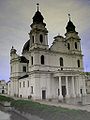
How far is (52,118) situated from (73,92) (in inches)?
788

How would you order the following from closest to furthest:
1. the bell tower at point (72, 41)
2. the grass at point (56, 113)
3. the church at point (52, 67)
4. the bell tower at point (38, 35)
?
the grass at point (56, 113) < the church at point (52, 67) < the bell tower at point (38, 35) < the bell tower at point (72, 41)

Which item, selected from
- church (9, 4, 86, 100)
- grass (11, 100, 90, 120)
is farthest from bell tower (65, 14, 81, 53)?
grass (11, 100, 90, 120)

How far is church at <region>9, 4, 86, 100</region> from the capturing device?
27.7 m

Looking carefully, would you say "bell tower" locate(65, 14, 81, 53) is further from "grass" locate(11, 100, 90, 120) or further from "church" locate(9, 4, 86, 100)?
"grass" locate(11, 100, 90, 120)

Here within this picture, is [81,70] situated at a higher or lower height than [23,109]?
higher

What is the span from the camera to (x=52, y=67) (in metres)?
29.3

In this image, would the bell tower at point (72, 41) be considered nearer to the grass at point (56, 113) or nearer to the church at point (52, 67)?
the church at point (52, 67)

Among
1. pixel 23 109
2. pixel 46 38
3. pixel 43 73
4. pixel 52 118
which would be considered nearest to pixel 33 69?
pixel 43 73

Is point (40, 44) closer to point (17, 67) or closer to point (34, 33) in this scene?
point (34, 33)

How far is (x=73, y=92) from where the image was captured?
2917cm

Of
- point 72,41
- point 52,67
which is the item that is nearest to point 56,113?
point 52,67

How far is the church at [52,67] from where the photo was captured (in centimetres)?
2772

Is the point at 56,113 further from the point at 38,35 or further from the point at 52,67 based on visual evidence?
the point at 38,35

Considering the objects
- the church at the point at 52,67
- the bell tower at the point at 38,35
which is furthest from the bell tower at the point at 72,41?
the bell tower at the point at 38,35
